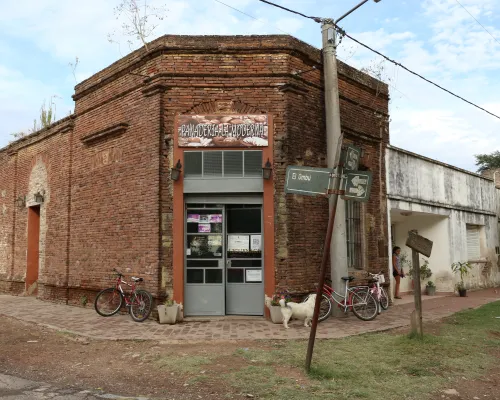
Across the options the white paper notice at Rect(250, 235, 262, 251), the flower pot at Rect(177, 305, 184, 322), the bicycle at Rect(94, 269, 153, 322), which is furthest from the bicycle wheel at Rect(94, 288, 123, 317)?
the white paper notice at Rect(250, 235, 262, 251)

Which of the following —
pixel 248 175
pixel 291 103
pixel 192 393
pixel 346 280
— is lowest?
pixel 192 393

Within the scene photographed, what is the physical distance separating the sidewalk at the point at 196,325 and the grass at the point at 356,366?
577 mm

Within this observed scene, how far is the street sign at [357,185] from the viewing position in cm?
565

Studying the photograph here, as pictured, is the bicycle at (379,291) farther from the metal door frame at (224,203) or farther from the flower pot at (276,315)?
the metal door frame at (224,203)

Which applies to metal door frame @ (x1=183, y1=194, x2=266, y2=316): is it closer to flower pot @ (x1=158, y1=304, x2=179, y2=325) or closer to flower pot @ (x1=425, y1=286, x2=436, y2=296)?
flower pot @ (x1=158, y1=304, x2=179, y2=325)

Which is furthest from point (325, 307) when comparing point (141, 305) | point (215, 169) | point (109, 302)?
point (109, 302)

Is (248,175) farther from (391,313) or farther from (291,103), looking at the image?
(391,313)

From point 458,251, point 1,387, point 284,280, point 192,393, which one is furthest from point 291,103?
point 458,251

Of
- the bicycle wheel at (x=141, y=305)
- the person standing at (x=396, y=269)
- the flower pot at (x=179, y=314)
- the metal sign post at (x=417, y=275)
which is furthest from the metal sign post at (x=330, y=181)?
the person standing at (x=396, y=269)

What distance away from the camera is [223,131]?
9.21 m

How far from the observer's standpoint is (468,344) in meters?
7.10

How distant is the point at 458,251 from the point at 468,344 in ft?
29.1

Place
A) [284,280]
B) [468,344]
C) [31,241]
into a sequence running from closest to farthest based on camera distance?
[468,344] < [284,280] < [31,241]

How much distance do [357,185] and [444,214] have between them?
34.2 feet
